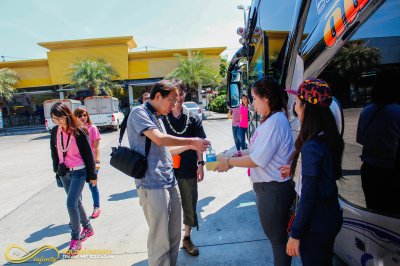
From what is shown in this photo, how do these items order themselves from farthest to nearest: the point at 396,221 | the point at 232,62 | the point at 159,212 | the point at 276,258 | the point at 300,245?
1. the point at 232,62
2. the point at 159,212
3. the point at 276,258
4. the point at 300,245
5. the point at 396,221

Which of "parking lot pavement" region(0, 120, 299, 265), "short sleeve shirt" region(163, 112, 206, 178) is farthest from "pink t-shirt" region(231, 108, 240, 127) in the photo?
"short sleeve shirt" region(163, 112, 206, 178)

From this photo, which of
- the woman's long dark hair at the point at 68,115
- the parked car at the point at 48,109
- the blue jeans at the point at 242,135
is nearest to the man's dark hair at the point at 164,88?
the woman's long dark hair at the point at 68,115

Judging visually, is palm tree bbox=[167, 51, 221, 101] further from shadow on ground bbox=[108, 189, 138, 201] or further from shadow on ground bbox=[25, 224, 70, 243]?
shadow on ground bbox=[25, 224, 70, 243]

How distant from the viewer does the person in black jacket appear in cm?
349

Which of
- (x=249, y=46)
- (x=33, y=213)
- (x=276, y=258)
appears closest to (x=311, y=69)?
(x=276, y=258)

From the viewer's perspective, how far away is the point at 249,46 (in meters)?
5.27

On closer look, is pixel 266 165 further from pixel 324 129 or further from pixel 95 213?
pixel 95 213

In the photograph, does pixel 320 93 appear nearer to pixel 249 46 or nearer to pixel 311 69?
pixel 311 69

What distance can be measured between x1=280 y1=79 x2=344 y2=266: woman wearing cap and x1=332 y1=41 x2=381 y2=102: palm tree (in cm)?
33

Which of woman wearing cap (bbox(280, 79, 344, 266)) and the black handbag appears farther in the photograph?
the black handbag

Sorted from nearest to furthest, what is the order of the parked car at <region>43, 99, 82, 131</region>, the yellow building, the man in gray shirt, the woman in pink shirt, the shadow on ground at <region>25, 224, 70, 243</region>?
the man in gray shirt → the shadow on ground at <region>25, 224, 70, 243</region> → the woman in pink shirt → the parked car at <region>43, 99, 82, 131</region> → the yellow building

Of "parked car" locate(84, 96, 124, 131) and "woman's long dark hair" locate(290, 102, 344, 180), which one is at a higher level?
"woman's long dark hair" locate(290, 102, 344, 180)

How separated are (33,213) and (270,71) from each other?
4.52m

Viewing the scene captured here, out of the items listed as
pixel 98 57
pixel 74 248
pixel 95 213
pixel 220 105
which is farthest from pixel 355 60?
pixel 98 57
